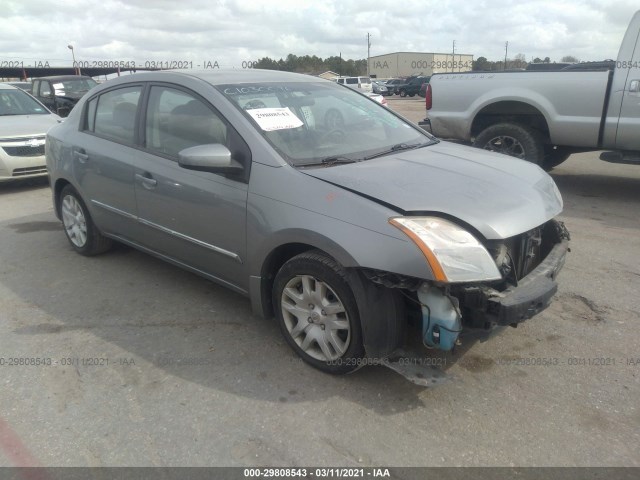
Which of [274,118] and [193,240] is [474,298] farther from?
[193,240]

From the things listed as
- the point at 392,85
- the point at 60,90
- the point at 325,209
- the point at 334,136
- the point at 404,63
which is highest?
the point at 404,63

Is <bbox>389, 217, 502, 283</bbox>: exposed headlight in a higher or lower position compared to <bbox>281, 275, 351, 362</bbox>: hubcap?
higher

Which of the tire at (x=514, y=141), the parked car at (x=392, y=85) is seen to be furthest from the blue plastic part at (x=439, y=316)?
the parked car at (x=392, y=85)

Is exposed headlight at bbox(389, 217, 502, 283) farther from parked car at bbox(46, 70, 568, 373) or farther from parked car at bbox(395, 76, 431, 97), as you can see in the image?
parked car at bbox(395, 76, 431, 97)

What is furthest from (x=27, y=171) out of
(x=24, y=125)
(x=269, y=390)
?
(x=269, y=390)

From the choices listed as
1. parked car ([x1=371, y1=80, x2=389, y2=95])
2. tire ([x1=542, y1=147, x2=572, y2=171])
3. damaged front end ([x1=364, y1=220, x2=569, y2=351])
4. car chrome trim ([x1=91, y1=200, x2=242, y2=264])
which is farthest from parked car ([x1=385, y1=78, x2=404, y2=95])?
damaged front end ([x1=364, y1=220, x2=569, y2=351])

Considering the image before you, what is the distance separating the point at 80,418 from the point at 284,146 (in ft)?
6.20

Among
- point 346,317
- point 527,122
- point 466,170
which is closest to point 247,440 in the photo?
point 346,317

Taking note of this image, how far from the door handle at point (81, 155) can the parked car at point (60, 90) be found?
10.0 m

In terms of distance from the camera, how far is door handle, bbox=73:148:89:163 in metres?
4.50

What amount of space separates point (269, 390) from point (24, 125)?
740cm

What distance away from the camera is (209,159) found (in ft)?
10.1

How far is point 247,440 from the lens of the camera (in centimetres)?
252

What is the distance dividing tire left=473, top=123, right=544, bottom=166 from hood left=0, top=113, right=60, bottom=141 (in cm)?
665
